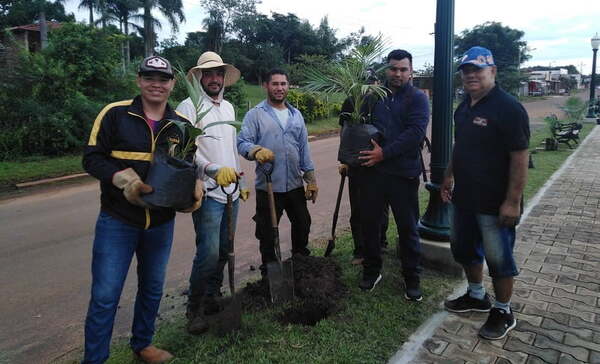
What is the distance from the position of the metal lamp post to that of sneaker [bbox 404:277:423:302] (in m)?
0.74

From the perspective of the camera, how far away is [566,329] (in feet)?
10.5

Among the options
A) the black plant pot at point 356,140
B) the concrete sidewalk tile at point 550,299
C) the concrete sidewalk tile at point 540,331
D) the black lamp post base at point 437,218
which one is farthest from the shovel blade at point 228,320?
the concrete sidewalk tile at point 550,299

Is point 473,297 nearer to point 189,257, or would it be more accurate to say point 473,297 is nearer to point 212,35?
point 189,257

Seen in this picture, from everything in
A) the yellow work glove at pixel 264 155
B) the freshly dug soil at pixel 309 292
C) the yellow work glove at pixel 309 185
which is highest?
the yellow work glove at pixel 264 155

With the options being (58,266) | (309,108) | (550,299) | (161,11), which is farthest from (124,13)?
(550,299)

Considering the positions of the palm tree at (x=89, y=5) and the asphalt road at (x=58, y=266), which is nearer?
the asphalt road at (x=58, y=266)

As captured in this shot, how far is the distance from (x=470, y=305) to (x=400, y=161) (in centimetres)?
124

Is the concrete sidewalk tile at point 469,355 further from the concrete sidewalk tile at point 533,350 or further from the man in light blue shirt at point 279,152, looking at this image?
the man in light blue shirt at point 279,152

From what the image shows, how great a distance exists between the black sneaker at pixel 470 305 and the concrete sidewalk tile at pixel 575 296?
2.36ft

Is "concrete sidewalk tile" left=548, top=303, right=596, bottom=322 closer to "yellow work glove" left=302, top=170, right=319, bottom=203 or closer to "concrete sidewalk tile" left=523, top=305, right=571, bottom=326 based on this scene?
"concrete sidewalk tile" left=523, top=305, right=571, bottom=326

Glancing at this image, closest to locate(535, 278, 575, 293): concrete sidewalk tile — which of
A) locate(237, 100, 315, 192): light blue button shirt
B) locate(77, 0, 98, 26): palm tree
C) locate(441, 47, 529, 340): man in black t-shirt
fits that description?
→ locate(441, 47, 529, 340): man in black t-shirt

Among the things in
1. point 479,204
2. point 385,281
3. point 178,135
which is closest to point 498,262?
point 479,204

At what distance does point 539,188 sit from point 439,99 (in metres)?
5.05

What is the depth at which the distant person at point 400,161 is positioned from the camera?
3.60m
